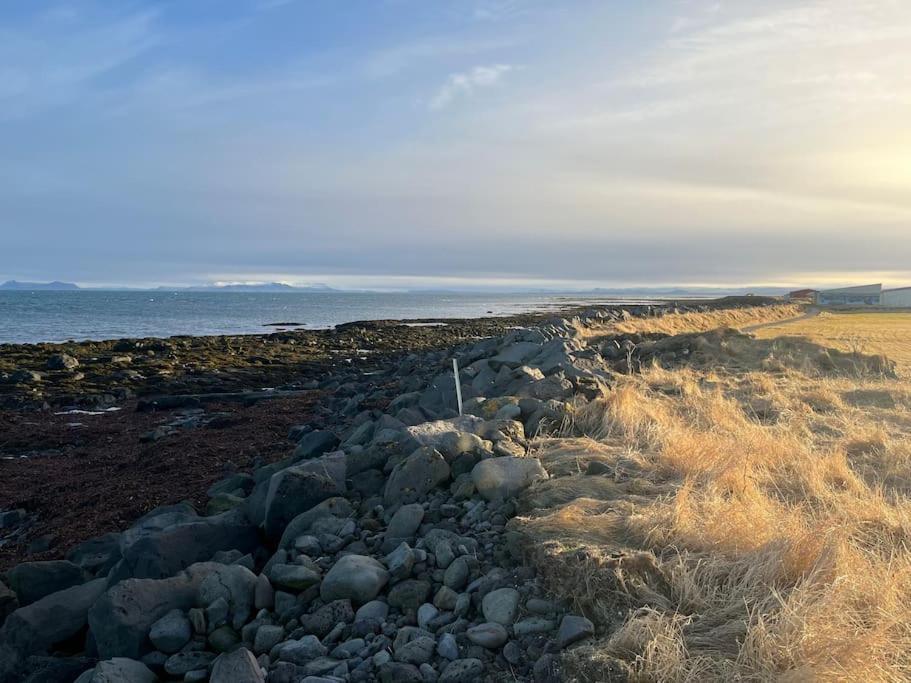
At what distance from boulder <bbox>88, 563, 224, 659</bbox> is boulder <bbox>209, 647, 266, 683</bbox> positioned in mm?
809

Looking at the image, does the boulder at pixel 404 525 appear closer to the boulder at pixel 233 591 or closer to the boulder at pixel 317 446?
the boulder at pixel 233 591

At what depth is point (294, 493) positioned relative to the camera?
546 centimetres

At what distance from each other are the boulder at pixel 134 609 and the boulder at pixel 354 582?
36.8 inches

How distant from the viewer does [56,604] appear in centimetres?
472

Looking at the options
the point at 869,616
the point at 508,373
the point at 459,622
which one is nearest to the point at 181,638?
the point at 459,622

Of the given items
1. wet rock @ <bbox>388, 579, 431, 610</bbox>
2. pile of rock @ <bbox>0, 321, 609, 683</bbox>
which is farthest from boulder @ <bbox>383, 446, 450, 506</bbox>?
wet rock @ <bbox>388, 579, 431, 610</bbox>

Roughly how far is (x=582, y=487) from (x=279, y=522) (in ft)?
8.09

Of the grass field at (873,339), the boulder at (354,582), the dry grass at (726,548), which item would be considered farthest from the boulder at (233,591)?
the grass field at (873,339)

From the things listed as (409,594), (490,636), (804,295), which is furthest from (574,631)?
(804,295)

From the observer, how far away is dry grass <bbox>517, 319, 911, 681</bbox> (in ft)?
9.32

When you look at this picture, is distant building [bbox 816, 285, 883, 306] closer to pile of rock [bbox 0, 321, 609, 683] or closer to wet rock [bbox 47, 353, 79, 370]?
wet rock [bbox 47, 353, 79, 370]

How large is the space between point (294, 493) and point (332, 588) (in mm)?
1766

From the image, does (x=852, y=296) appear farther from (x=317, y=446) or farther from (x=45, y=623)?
(x=45, y=623)

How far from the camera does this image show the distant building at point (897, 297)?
217ft
